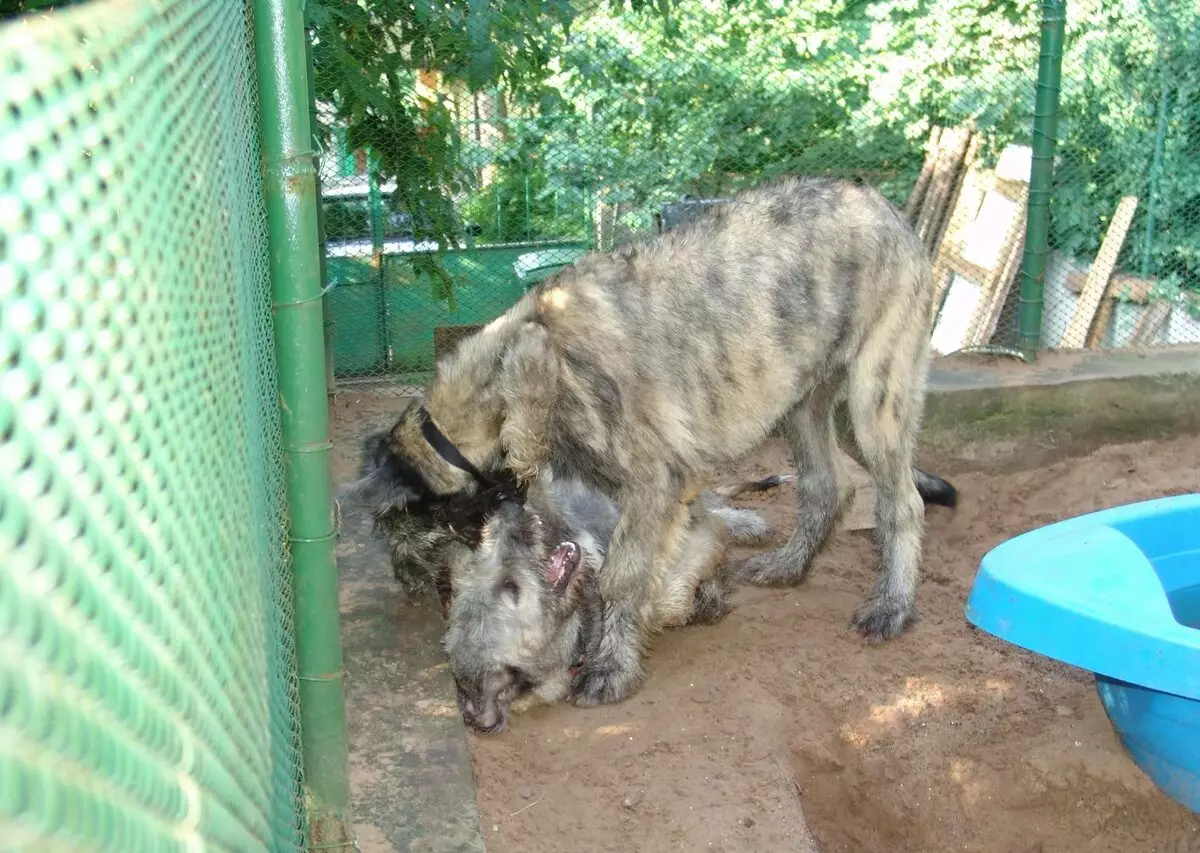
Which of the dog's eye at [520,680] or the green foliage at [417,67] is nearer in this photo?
the dog's eye at [520,680]

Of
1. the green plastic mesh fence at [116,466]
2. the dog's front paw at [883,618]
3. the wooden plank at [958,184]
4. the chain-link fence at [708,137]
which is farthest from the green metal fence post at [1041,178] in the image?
the green plastic mesh fence at [116,466]

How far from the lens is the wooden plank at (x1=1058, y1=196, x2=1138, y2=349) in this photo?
26.0 feet

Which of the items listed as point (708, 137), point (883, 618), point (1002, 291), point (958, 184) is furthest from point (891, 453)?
point (958, 184)

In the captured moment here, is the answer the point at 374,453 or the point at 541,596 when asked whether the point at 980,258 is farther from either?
the point at 374,453

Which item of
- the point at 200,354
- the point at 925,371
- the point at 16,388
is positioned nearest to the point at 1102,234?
the point at 925,371

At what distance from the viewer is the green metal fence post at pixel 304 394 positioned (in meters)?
2.68

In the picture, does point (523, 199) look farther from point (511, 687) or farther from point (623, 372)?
point (511, 687)

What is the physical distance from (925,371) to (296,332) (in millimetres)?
3276

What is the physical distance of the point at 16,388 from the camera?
2.30ft

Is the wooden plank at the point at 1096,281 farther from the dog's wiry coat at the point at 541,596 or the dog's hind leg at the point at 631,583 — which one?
the dog's hind leg at the point at 631,583

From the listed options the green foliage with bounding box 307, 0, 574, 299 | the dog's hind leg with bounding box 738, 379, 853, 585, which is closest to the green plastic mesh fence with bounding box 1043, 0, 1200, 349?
the dog's hind leg with bounding box 738, 379, 853, 585

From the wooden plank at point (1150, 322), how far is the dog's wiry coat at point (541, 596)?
424 centimetres

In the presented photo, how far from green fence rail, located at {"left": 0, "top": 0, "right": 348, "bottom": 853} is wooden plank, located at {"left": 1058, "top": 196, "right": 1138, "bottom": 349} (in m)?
7.07

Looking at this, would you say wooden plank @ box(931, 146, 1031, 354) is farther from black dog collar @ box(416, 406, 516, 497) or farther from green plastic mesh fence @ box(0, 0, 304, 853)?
green plastic mesh fence @ box(0, 0, 304, 853)
